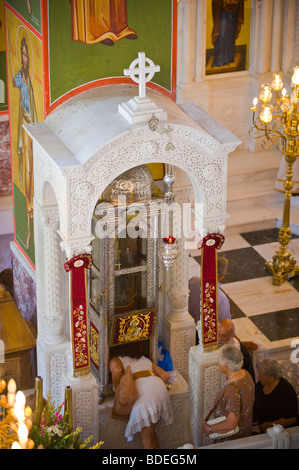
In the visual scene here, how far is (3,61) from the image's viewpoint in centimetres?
983

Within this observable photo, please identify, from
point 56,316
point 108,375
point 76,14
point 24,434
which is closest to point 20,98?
point 76,14

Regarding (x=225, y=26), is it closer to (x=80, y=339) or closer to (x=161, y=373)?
(x=161, y=373)

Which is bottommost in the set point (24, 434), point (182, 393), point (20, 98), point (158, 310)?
point (182, 393)

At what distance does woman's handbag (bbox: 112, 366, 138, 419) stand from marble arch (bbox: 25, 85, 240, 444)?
7.5 inches

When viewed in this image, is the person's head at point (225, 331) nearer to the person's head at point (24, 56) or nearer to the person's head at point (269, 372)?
the person's head at point (269, 372)

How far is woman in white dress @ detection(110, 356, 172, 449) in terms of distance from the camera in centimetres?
790

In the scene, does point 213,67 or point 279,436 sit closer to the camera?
point 279,436

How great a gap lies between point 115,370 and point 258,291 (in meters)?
3.45

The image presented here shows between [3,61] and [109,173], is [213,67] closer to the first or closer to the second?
[3,61]

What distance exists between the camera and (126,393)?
788 cm

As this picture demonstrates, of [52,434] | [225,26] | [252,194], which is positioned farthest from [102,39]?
[225,26]

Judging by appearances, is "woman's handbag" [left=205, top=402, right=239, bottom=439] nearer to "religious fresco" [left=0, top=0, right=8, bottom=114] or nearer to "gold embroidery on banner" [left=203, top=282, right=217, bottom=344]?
"gold embroidery on banner" [left=203, top=282, right=217, bottom=344]

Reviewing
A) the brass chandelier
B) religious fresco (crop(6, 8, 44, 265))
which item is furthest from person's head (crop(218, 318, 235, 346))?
the brass chandelier

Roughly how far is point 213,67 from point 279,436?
7041 millimetres
